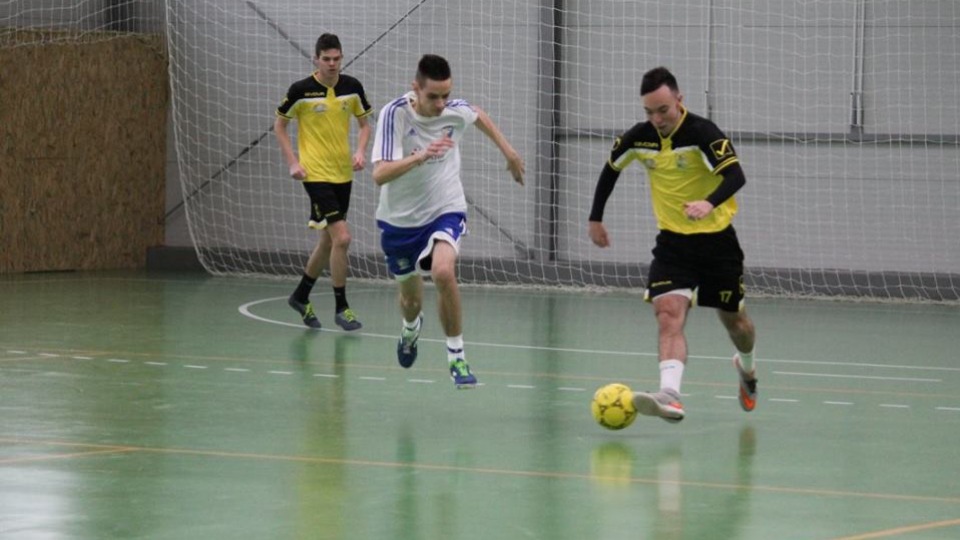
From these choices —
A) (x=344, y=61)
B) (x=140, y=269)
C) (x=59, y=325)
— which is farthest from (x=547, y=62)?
(x=59, y=325)

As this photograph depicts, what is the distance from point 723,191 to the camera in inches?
354

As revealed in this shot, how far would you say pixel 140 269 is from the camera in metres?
21.4

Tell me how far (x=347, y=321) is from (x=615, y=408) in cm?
567

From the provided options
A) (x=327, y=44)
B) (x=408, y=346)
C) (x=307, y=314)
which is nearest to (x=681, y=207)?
(x=408, y=346)

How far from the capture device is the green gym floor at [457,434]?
6.71 metres

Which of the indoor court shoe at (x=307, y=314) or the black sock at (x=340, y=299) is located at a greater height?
the black sock at (x=340, y=299)

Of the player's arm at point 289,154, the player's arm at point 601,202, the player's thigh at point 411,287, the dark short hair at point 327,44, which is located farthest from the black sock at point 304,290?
the player's arm at point 601,202

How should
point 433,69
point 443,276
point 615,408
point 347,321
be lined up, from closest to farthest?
point 615,408
point 433,69
point 443,276
point 347,321

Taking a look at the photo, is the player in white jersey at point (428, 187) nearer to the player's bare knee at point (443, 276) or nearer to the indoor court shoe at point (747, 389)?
the player's bare knee at point (443, 276)

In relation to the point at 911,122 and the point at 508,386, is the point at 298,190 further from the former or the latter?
the point at 508,386

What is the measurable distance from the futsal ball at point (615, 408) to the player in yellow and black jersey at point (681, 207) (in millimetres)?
295

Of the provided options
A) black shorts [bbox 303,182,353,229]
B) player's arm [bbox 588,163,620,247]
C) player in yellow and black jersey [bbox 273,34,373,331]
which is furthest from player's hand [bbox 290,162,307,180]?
player's arm [bbox 588,163,620,247]

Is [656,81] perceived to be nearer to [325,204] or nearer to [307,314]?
[325,204]

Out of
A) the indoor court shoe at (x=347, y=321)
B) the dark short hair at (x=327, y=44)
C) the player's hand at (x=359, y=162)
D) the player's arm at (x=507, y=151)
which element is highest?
the dark short hair at (x=327, y=44)
